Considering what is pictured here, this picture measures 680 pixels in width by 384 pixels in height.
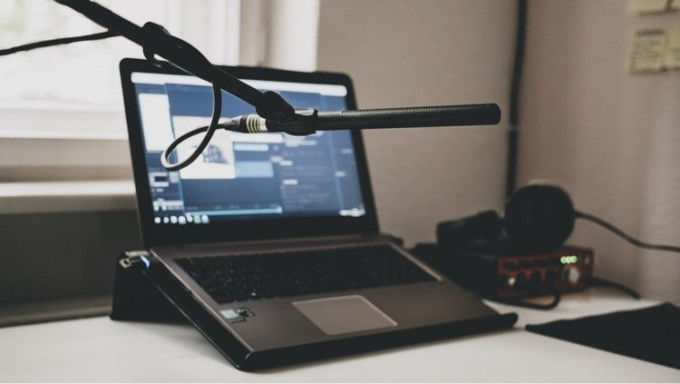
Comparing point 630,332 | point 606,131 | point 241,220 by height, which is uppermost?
point 606,131

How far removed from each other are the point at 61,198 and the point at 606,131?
0.92m

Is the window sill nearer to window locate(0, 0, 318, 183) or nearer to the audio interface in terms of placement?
window locate(0, 0, 318, 183)

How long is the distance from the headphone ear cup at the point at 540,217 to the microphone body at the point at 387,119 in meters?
0.67

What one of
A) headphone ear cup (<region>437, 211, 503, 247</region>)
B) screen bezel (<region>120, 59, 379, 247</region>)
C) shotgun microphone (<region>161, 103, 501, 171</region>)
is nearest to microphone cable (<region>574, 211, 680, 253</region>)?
headphone ear cup (<region>437, 211, 503, 247</region>)

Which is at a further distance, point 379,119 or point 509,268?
point 509,268

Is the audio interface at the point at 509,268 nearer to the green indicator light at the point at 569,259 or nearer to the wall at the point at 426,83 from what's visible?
the green indicator light at the point at 569,259

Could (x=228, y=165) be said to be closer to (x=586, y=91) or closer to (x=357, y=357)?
(x=357, y=357)

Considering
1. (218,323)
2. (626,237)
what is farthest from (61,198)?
(626,237)

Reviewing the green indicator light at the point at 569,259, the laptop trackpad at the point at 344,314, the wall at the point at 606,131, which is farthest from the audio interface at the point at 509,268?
the laptop trackpad at the point at 344,314

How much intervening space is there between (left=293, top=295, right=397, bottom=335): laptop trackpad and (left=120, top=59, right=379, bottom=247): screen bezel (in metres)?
0.17

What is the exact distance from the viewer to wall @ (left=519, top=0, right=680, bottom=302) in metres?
1.23

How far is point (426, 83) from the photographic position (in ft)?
4.36

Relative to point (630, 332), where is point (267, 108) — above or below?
above

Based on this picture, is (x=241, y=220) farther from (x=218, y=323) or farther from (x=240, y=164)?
(x=218, y=323)
